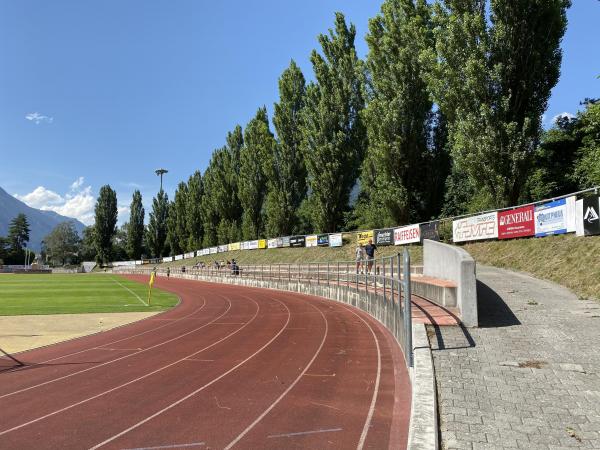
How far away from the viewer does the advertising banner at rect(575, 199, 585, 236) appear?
44.2 feet

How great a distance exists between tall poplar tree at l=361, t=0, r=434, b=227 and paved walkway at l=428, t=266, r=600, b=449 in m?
19.8

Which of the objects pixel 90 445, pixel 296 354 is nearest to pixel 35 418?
pixel 90 445

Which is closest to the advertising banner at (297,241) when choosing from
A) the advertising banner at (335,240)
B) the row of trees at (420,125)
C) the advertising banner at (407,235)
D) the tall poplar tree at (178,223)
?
the row of trees at (420,125)

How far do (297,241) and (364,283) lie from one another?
24.8m

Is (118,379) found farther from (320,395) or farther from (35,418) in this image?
(320,395)

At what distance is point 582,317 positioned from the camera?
8414mm

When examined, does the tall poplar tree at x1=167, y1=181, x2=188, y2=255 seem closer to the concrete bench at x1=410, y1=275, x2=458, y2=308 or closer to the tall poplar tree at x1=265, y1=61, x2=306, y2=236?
the tall poplar tree at x1=265, y1=61, x2=306, y2=236

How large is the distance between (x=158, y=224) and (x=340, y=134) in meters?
64.3

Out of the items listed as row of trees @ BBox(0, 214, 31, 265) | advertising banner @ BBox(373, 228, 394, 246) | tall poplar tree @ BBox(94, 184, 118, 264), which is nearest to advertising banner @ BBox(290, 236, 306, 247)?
advertising banner @ BBox(373, 228, 394, 246)

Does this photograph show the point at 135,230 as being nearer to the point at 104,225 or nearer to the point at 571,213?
the point at 104,225

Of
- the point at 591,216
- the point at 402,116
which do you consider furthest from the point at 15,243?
the point at 591,216

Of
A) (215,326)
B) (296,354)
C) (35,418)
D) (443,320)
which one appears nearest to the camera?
(35,418)

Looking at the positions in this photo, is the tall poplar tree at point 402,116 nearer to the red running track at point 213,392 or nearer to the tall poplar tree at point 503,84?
the tall poplar tree at point 503,84

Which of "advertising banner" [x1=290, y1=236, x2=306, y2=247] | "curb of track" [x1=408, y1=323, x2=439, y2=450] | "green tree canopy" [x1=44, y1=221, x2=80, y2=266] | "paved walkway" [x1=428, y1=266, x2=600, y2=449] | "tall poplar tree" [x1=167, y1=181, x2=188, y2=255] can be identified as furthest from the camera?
"green tree canopy" [x1=44, y1=221, x2=80, y2=266]
